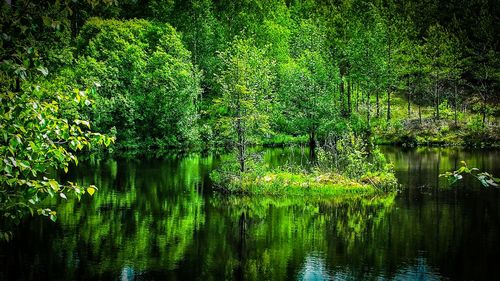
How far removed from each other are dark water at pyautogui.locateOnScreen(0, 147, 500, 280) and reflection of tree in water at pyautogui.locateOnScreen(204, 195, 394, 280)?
1.9 inches

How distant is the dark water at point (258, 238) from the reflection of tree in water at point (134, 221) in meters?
0.06

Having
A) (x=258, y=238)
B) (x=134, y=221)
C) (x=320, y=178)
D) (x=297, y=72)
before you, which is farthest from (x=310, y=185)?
(x=297, y=72)

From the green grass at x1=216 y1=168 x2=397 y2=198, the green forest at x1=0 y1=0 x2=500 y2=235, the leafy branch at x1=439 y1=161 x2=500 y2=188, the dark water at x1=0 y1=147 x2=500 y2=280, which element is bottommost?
the dark water at x1=0 y1=147 x2=500 y2=280

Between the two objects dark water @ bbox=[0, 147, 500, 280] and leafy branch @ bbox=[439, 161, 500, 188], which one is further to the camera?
dark water @ bbox=[0, 147, 500, 280]

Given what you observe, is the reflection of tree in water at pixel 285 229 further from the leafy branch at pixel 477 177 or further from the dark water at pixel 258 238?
the leafy branch at pixel 477 177

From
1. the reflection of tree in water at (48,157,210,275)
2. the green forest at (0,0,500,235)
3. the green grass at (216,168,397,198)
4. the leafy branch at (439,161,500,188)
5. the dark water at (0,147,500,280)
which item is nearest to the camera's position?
the leafy branch at (439,161,500,188)

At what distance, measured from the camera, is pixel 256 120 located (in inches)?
1383

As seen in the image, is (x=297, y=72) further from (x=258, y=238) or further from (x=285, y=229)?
(x=258, y=238)

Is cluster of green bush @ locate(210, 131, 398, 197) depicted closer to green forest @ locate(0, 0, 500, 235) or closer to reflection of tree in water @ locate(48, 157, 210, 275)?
reflection of tree in water @ locate(48, 157, 210, 275)

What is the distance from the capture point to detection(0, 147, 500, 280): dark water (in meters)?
18.4

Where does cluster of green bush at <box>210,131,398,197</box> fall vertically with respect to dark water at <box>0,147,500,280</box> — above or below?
above

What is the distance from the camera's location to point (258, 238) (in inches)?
908

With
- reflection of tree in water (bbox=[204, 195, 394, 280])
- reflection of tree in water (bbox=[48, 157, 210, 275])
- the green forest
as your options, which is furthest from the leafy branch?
the green forest

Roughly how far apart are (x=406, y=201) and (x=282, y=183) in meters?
7.48
